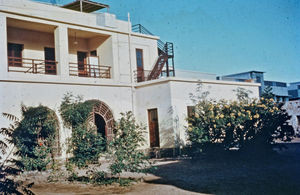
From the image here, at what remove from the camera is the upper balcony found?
17.2 m

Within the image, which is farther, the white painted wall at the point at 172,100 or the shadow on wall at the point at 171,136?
the white painted wall at the point at 172,100

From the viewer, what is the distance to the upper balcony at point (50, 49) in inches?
679

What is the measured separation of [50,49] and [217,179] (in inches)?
517

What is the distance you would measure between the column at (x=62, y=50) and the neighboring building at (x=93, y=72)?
0.05 m

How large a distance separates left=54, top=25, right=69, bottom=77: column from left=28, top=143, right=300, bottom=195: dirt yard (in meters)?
7.27

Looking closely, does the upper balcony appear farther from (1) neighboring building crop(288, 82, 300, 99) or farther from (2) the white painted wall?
(1) neighboring building crop(288, 82, 300, 99)

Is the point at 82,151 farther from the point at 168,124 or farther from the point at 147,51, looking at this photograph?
the point at 147,51

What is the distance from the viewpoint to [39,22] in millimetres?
16719

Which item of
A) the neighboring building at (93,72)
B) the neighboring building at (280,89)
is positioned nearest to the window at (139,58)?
the neighboring building at (93,72)

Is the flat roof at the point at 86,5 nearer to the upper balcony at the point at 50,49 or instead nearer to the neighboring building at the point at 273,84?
the upper balcony at the point at 50,49

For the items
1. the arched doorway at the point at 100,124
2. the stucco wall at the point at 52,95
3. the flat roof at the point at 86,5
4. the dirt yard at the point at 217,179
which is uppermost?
the flat roof at the point at 86,5

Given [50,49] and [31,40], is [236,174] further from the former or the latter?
[31,40]

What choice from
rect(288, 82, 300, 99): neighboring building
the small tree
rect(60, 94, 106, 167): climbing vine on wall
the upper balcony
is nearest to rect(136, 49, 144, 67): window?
the upper balcony

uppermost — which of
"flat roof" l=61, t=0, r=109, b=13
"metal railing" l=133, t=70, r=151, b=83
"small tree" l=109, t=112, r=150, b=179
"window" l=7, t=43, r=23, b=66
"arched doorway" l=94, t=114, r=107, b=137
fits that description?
"flat roof" l=61, t=0, r=109, b=13
